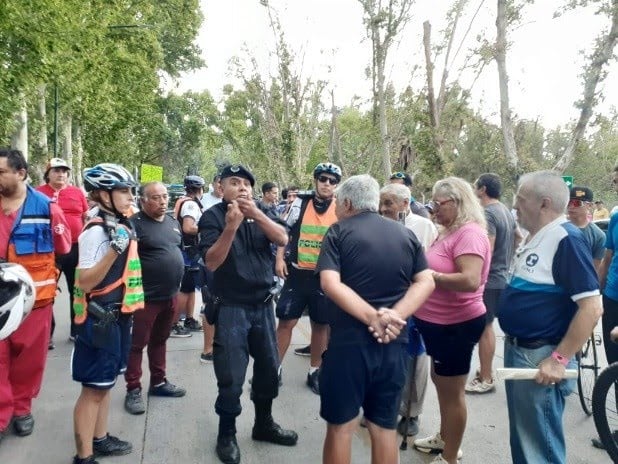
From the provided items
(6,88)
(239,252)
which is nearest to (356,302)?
(239,252)

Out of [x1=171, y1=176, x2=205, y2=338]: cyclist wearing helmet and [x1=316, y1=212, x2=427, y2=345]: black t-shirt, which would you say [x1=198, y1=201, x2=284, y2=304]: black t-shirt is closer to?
[x1=316, y1=212, x2=427, y2=345]: black t-shirt

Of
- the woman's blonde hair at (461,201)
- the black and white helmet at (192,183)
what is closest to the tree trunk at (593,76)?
the black and white helmet at (192,183)

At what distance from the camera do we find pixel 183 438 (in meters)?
3.71

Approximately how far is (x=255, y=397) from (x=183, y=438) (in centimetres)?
64

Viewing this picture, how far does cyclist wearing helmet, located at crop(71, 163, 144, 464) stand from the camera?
2.94 m

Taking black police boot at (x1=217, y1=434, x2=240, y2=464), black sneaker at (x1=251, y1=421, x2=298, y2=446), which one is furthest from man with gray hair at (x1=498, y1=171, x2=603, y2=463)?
black police boot at (x1=217, y1=434, x2=240, y2=464)

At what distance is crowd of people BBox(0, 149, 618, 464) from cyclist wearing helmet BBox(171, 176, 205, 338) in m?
1.60

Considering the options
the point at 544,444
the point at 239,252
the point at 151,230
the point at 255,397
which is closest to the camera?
the point at 544,444

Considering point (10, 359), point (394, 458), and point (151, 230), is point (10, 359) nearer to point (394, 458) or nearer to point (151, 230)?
point (151, 230)

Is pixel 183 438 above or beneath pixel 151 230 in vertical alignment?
beneath

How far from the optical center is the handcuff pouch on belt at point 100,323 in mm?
3023

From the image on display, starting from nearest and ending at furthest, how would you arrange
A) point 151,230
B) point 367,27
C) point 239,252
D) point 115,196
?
point 115,196 → point 239,252 → point 151,230 → point 367,27

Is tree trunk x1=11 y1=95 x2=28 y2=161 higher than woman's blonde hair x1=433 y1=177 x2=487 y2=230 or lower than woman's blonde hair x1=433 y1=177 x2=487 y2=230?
higher

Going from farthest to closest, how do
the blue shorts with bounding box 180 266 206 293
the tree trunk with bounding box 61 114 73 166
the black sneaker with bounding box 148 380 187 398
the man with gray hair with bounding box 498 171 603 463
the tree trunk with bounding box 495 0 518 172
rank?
the tree trunk with bounding box 61 114 73 166 < the tree trunk with bounding box 495 0 518 172 < the blue shorts with bounding box 180 266 206 293 < the black sneaker with bounding box 148 380 187 398 < the man with gray hair with bounding box 498 171 603 463
